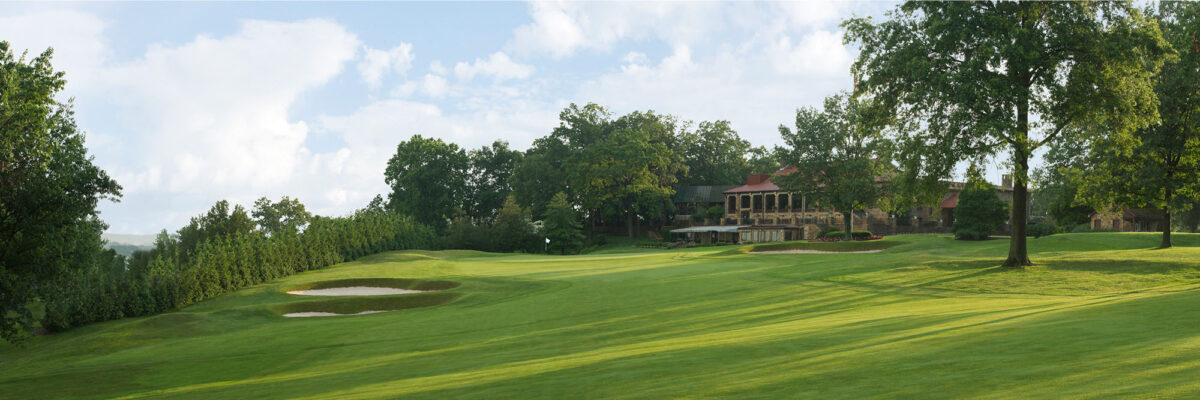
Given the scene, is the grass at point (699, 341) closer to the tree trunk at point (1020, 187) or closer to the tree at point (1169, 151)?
the tree trunk at point (1020, 187)

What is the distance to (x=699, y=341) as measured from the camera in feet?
36.8

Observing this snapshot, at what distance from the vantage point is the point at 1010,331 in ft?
32.4

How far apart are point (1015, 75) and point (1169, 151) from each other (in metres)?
11.4

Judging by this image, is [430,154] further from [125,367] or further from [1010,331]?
[1010,331]

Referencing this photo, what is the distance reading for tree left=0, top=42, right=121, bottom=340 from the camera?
14.2 metres

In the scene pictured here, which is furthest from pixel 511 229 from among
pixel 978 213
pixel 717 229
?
pixel 978 213

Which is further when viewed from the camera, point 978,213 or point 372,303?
point 978,213

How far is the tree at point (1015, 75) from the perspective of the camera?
883 inches

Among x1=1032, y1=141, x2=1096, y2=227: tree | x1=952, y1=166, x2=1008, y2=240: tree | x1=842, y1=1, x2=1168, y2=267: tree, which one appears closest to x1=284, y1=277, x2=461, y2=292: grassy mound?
x1=842, y1=1, x2=1168, y2=267: tree

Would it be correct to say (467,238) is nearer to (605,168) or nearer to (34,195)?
(605,168)

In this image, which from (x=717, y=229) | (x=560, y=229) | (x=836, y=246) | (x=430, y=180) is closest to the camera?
(x=836, y=246)

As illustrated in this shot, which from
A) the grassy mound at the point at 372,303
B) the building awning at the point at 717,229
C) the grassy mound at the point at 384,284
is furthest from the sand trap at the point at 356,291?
the building awning at the point at 717,229

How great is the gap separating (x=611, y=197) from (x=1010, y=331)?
65172 mm

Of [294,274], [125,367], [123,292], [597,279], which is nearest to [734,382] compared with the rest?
[125,367]
